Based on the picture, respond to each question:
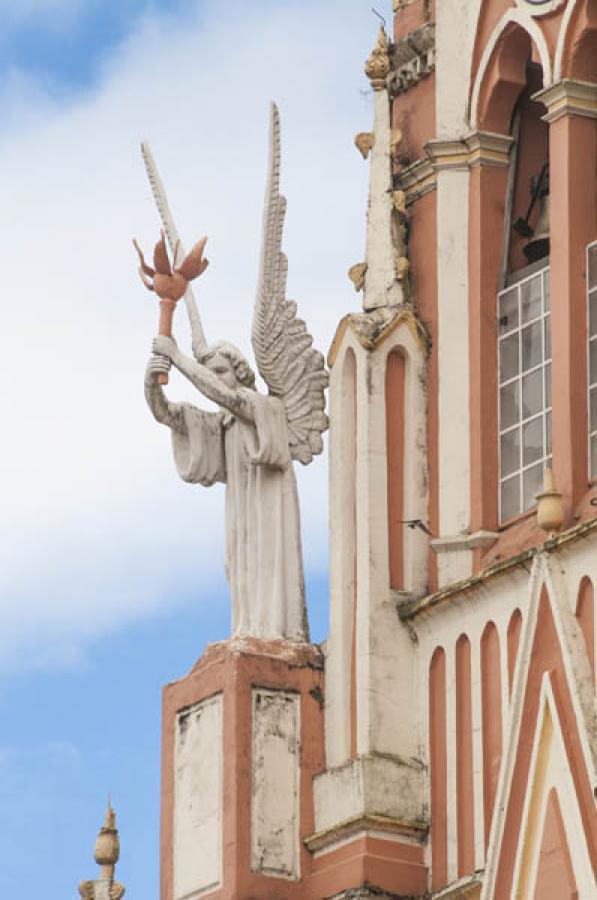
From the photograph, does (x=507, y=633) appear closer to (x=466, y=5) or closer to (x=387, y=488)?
(x=387, y=488)

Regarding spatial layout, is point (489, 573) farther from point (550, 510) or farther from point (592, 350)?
point (592, 350)

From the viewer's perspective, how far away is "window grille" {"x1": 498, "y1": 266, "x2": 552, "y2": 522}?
90.2 feet

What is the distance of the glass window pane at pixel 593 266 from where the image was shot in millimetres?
27391

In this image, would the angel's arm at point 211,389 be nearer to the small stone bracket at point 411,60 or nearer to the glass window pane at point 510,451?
the glass window pane at point 510,451

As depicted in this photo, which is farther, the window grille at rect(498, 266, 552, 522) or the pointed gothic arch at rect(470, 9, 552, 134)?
the pointed gothic arch at rect(470, 9, 552, 134)

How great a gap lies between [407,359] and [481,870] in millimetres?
3179

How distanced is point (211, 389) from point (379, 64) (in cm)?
216

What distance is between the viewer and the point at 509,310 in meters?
28.1

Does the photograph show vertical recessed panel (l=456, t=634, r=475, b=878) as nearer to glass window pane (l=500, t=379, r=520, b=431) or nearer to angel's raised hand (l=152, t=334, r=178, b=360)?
glass window pane (l=500, t=379, r=520, b=431)

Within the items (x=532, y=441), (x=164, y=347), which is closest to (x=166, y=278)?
(x=164, y=347)

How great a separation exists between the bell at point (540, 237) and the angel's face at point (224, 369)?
1.73 metres

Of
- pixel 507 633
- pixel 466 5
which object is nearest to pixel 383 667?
pixel 507 633

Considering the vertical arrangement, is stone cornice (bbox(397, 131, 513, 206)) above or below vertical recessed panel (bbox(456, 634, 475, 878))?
above

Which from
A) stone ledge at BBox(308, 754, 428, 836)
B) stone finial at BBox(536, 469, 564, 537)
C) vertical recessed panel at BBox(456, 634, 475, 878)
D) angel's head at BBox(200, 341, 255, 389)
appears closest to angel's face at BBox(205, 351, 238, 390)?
angel's head at BBox(200, 341, 255, 389)
